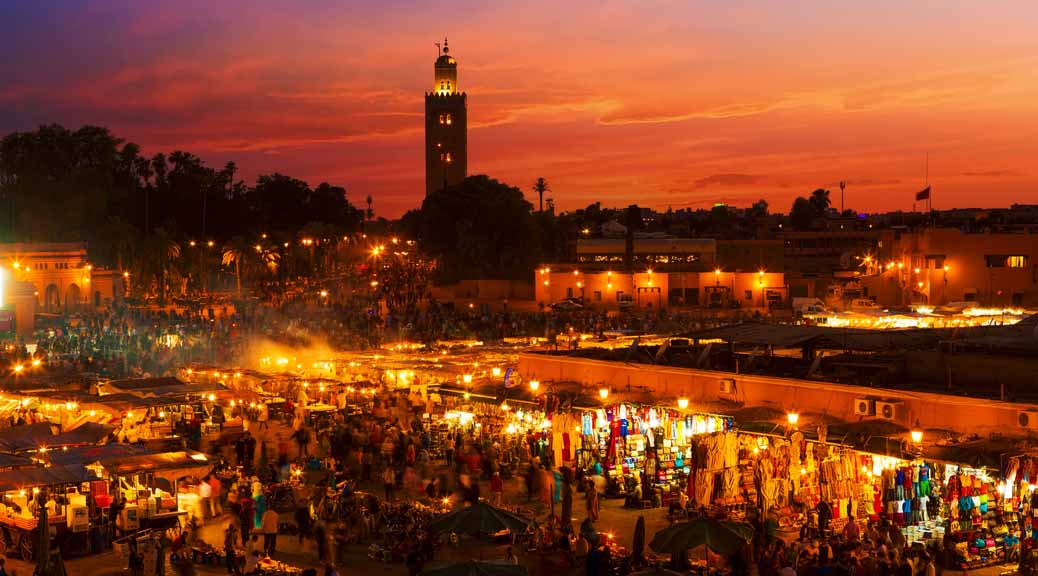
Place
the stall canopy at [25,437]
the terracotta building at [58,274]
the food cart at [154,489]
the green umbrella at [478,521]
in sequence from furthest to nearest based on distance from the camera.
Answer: the terracotta building at [58,274], the stall canopy at [25,437], the food cart at [154,489], the green umbrella at [478,521]

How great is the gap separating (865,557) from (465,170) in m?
104

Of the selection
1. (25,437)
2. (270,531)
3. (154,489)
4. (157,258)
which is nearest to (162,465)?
(154,489)

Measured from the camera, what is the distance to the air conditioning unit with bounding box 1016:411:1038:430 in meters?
15.4

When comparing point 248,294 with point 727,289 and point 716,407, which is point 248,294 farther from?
point 716,407

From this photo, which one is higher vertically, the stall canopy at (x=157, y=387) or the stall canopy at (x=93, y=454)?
the stall canopy at (x=157, y=387)

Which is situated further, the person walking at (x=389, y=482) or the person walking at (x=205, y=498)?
the person walking at (x=389, y=482)

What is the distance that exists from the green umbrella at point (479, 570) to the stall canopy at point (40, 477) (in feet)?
24.0

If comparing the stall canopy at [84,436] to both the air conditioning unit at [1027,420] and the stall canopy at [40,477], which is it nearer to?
the stall canopy at [40,477]

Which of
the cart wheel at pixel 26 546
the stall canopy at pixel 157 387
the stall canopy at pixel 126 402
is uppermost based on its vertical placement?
the stall canopy at pixel 157 387

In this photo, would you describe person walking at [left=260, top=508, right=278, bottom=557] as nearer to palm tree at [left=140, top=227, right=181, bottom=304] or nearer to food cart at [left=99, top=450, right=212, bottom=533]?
food cart at [left=99, top=450, right=212, bottom=533]

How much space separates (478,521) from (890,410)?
6.59 m

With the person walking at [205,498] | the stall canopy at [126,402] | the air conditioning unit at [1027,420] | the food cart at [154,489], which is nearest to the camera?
the air conditioning unit at [1027,420]

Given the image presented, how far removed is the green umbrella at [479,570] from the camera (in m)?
12.6

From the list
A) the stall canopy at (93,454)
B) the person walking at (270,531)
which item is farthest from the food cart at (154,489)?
the person walking at (270,531)
